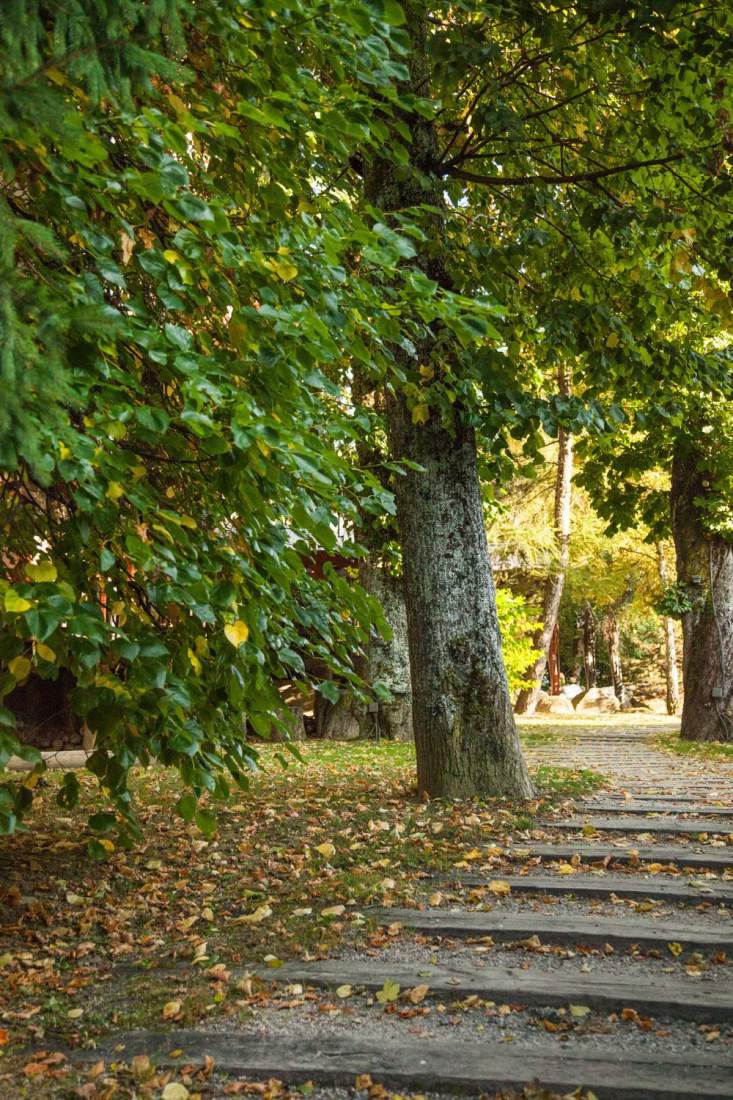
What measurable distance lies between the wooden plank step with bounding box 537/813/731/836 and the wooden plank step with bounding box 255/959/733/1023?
2.21 metres

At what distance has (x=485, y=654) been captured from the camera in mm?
6652

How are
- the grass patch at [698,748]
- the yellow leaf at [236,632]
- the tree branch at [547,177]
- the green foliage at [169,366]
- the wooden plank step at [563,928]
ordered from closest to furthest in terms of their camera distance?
the green foliage at [169,366]
the yellow leaf at [236,632]
the wooden plank step at [563,928]
the tree branch at [547,177]
the grass patch at [698,748]

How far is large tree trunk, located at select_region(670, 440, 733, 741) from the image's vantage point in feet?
43.2

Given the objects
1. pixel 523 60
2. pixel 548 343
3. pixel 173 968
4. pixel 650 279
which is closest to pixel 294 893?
pixel 173 968

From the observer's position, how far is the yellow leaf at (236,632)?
3.25m

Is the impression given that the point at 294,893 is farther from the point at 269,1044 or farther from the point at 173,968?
the point at 269,1044

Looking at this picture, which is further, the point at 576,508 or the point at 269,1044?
the point at 576,508

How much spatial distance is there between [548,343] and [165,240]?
376cm

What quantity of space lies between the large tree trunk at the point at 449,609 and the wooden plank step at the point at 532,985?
2555 mm

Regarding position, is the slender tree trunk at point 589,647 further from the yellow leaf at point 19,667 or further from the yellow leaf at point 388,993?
the yellow leaf at point 19,667

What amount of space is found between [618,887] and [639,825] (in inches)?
50.8

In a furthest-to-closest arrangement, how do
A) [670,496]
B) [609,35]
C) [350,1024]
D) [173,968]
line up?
[670,496], [609,35], [173,968], [350,1024]

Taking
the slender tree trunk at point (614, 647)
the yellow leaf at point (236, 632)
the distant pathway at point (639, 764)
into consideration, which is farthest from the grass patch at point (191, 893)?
the slender tree trunk at point (614, 647)

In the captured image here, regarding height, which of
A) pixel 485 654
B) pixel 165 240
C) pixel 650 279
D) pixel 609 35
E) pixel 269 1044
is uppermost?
pixel 609 35
